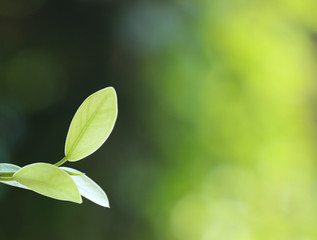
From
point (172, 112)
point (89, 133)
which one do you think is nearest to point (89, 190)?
point (89, 133)

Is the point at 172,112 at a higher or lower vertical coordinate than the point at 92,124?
higher

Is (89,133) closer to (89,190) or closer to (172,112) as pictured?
(89,190)

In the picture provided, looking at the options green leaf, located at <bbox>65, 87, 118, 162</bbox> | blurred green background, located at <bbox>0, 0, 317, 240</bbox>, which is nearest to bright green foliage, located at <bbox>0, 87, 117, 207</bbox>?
green leaf, located at <bbox>65, 87, 118, 162</bbox>

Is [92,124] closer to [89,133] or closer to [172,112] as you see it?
[89,133]

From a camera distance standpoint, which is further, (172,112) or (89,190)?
(172,112)

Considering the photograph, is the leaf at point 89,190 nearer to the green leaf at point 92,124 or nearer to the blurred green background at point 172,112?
the green leaf at point 92,124

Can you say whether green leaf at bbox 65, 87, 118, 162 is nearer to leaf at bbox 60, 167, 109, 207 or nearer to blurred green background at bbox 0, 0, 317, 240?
leaf at bbox 60, 167, 109, 207
